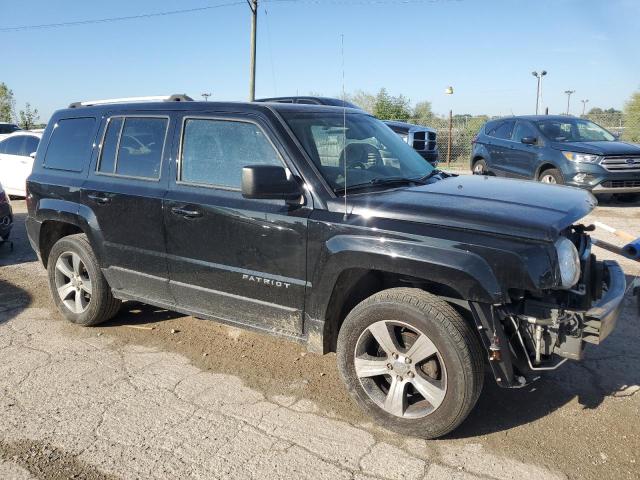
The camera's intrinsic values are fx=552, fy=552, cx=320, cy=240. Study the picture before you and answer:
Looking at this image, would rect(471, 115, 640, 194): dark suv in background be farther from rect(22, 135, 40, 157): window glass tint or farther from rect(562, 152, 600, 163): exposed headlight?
rect(22, 135, 40, 157): window glass tint

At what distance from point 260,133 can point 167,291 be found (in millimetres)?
1447

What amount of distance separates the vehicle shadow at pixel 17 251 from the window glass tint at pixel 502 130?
9.45 meters

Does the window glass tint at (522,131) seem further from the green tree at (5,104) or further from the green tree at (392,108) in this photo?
the green tree at (5,104)

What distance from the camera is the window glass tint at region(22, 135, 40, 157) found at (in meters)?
12.0

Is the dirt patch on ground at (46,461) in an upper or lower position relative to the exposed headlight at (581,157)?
lower

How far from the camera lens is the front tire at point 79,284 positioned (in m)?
4.74

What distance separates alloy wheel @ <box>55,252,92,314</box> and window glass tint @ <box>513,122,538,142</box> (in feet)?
30.4

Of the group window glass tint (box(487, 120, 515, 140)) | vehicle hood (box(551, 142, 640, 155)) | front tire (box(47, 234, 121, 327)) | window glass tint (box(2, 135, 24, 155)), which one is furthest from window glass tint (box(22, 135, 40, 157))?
vehicle hood (box(551, 142, 640, 155))

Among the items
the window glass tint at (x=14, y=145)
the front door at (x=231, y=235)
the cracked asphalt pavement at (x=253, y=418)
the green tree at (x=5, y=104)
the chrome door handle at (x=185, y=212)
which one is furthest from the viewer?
the green tree at (x=5, y=104)

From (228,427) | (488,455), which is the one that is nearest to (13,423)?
(228,427)

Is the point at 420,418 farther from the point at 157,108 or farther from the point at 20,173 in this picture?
the point at 20,173

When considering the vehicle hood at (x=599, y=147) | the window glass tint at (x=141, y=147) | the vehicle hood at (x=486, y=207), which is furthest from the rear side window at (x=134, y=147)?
the vehicle hood at (x=599, y=147)

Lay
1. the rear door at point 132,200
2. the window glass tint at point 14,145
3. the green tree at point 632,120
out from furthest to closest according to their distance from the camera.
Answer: the green tree at point 632,120
the window glass tint at point 14,145
the rear door at point 132,200

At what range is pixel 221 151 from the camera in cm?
387
